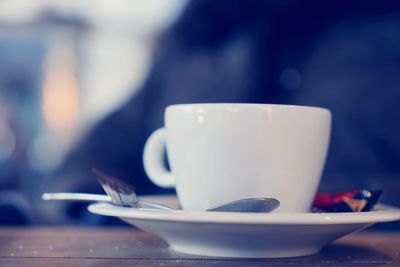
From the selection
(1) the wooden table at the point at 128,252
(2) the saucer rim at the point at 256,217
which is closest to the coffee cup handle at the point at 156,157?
(1) the wooden table at the point at 128,252

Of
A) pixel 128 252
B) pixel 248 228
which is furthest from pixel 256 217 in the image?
pixel 128 252

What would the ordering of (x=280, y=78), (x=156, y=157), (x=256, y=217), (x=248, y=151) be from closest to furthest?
(x=256, y=217) < (x=248, y=151) < (x=156, y=157) < (x=280, y=78)

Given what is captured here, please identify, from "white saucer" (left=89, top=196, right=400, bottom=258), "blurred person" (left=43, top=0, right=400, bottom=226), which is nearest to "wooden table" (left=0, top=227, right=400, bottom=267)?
"white saucer" (left=89, top=196, right=400, bottom=258)

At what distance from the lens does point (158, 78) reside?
850mm

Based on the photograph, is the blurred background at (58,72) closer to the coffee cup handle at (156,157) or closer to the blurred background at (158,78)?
the blurred background at (158,78)

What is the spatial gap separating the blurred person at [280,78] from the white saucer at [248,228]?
38 centimetres

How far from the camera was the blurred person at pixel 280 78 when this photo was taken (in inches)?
32.6

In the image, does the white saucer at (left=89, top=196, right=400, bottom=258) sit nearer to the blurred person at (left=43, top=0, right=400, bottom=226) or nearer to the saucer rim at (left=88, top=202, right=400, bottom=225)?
the saucer rim at (left=88, top=202, right=400, bottom=225)

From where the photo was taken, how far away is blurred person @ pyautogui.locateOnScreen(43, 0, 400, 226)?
829mm

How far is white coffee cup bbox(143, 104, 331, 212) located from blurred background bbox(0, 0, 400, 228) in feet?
1.09

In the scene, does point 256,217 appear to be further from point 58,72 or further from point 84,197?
point 58,72

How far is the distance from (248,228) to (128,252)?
0.15 m

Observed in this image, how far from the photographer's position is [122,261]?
1.48ft

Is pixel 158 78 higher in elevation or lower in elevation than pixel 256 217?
higher
